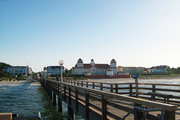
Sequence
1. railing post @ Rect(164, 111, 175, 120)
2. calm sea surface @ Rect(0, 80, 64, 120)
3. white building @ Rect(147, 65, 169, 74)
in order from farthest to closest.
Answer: white building @ Rect(147, 65, 169, 74), calm sea surface @ Rect(0, 80, 64, 120), railing post @ Rect(164, 111, 175, 120)

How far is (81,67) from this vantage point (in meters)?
157

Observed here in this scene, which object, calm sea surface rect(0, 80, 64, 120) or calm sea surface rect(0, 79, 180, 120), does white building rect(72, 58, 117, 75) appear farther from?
calm sea surface rect(0, 80, 64, 120)

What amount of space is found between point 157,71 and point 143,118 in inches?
7965

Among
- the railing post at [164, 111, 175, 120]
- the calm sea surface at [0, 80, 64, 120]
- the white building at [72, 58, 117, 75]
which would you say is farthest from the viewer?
the white building at [72, 58, 117, 75]

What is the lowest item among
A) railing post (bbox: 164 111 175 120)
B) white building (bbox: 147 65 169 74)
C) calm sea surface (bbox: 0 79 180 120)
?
calm sea surface (bbox: 0 79 180 120)

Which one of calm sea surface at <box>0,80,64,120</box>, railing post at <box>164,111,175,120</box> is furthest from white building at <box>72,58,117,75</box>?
railing post at <box>164,111,175,120</box>

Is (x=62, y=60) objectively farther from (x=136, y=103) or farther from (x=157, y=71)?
(x=157, y=71)

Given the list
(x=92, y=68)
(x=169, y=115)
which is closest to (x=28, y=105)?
(x=169, y=115)

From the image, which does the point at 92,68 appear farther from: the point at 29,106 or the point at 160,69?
the point at 29,106

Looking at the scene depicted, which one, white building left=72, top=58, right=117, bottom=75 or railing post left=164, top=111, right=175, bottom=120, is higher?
white building left=72, top=58, right=117, bottom=75

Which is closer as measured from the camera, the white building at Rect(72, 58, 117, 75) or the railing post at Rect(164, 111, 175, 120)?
the railing post at Rect(164, 111, 175, 120)

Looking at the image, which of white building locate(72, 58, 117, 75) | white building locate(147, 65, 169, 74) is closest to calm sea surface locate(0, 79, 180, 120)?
white building locate(72, 58, 117, 75)

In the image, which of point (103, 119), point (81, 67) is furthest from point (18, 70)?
point (103, 119)

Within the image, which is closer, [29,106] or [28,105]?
[29,106]
